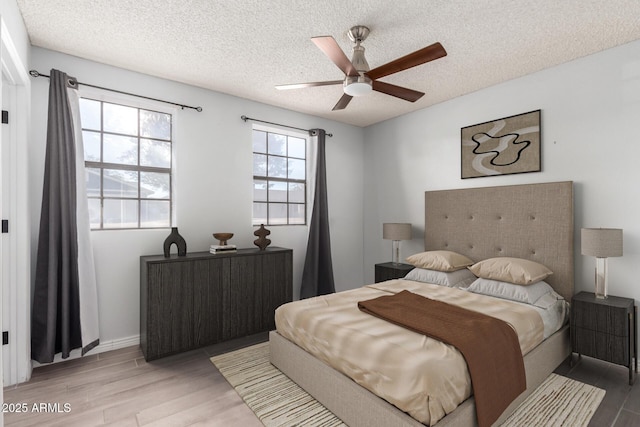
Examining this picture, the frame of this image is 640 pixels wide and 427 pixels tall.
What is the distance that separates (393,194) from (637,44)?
2789 millimetres

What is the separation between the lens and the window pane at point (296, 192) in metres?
4.54

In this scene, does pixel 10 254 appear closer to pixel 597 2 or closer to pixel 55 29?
pixel 55 29

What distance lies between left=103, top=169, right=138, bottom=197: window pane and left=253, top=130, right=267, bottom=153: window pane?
4.69 feet

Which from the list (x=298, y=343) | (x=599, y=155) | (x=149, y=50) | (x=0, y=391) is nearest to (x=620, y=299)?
(x=599, y=155)

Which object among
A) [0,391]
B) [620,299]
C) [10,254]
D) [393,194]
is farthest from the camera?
[393,194]

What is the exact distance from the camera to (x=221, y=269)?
332 cm

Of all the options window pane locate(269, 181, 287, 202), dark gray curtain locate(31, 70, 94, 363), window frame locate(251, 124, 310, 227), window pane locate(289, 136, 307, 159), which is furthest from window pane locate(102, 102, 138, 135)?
window pane locate(289, 136, 307, 159)

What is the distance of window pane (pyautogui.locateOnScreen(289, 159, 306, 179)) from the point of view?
4.54 metres

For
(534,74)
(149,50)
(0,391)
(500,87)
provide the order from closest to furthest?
(0,391), (149,50), (534,74), (500,87)

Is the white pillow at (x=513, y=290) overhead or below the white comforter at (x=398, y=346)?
overhead

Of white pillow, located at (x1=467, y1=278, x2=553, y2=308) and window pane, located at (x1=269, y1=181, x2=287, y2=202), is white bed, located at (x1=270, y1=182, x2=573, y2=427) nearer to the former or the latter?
white pillow, located at (x1=467, y1=278, x2=553, y2=308)

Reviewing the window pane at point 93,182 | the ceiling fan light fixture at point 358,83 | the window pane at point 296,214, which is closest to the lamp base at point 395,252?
the window pane at point 296,214

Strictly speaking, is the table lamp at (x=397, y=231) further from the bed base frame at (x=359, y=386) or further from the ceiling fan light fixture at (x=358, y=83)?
the ceiling fan light fixture at (x=358, y=83)

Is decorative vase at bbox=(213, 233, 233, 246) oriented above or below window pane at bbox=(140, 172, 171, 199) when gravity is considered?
below
